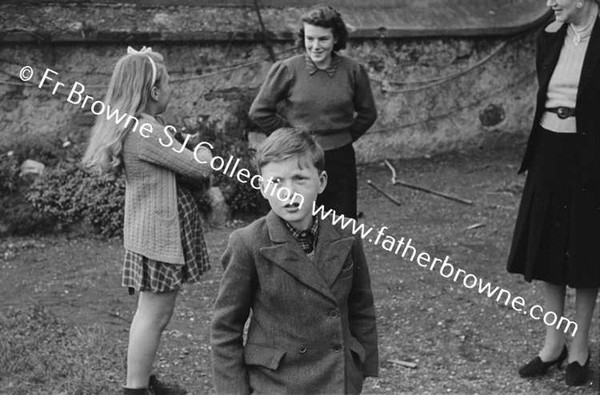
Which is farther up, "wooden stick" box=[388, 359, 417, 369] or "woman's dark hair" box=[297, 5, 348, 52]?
"woman's dark hair" box=[297, 5, 348, 52]

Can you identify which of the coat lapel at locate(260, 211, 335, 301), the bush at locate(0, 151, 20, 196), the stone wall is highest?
the coat lapel at locate(260, 211, 335, 301)

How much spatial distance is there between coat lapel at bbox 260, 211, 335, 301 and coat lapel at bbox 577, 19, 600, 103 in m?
2.43

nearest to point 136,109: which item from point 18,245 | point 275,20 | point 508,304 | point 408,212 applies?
point 508,304

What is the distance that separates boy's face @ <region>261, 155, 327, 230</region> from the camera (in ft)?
10.4

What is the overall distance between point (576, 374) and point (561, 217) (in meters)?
0.82

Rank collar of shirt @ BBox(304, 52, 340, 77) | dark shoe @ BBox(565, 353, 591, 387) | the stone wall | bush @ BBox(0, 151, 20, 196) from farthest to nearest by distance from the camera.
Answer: the stone wall
bush @ BBox(0, 151, 20, 196)
collar of shirt @ BBox(304, 52, 340, 77)
dark shoe @ BBox(565, 353, 591, 387)

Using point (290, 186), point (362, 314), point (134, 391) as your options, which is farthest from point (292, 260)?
point (134, 391)

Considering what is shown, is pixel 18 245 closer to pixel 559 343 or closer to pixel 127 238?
pixel 127 238

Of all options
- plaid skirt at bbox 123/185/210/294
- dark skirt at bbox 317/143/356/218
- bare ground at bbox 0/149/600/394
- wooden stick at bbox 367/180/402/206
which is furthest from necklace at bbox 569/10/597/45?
wooden stick at bbox 367/180/402/206

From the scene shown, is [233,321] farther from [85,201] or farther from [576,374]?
[85,201]

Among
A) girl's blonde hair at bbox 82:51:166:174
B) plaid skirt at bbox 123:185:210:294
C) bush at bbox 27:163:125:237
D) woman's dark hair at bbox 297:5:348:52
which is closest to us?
girl's blonde hair at bbox 82:51:166:174

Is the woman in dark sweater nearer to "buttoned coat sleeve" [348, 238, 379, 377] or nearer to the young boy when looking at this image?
"buttoned coat sleeve" [348, 238, 379, 377]

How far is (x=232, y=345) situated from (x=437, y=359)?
2636 millimetres

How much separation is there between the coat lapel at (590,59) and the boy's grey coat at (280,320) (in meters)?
2.38
